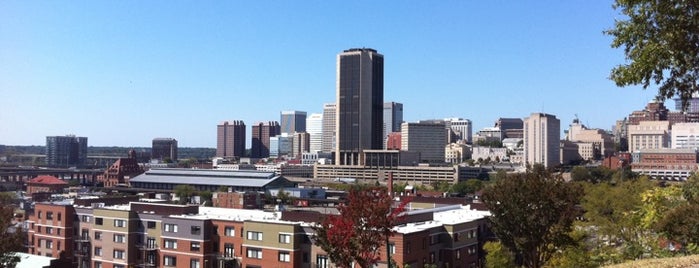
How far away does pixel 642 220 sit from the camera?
1171 inches

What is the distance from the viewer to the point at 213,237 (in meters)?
46.1

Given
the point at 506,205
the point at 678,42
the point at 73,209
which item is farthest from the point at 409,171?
the point at 678,42

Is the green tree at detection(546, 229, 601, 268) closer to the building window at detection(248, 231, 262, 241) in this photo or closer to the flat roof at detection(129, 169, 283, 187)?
the building window at detection(248, 231, 262, 241)

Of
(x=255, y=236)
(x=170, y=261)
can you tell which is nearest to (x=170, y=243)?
(x=170, y=261)

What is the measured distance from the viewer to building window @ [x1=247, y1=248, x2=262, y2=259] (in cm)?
4228

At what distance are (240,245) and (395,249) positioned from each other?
1283cm

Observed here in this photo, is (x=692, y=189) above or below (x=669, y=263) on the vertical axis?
above

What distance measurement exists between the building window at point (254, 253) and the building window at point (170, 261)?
711cm

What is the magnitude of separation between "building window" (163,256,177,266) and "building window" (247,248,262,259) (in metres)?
7.11

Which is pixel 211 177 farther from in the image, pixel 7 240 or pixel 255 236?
pixel 7 240

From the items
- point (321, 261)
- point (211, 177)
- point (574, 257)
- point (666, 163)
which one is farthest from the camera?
point (666, 163)

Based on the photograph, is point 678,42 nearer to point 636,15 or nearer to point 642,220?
point 636,15

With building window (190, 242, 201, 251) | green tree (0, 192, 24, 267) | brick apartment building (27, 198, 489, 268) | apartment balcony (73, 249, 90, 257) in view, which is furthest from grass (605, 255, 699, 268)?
apartment balcony (73, 249, 90, 257)

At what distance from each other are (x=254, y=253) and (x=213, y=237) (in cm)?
503
